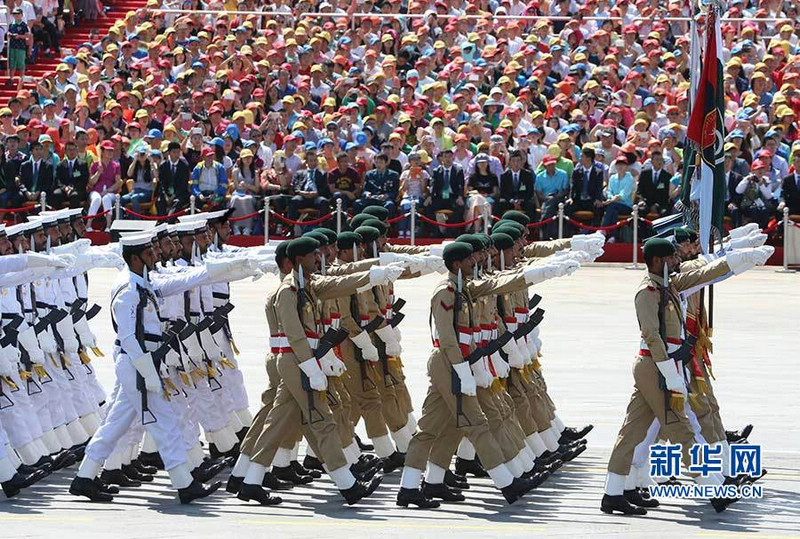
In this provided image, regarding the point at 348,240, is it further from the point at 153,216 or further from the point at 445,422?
the point at 153,216

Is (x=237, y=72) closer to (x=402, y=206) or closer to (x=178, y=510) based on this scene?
(x=402, y=206)

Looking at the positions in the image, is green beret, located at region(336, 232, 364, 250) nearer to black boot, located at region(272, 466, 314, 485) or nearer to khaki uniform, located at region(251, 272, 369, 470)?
khaki uniform, located at region(251, 272, 369, 470)

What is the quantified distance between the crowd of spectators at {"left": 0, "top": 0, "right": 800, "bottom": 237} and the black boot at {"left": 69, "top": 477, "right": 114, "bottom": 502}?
1349 cm

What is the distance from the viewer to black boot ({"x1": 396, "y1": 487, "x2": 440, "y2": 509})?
41.3ft

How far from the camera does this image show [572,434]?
14797 millimetres

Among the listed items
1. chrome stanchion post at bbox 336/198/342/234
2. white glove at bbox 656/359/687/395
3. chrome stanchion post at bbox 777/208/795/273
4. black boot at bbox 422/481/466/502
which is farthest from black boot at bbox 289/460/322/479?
chrome stanchion post at bbox 777/208/795/273

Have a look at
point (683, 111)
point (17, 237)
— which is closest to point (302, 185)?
point (683, 111)

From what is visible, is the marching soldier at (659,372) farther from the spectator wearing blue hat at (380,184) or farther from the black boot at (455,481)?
the spectator wearing blue hat at (380,184)

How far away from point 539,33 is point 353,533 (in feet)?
60.3

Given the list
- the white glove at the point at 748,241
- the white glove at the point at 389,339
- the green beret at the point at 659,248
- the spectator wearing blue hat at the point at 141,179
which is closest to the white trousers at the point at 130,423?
the white glove at the point at 389,339

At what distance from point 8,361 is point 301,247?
239cm

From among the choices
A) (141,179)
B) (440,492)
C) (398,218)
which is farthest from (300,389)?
(141,179)

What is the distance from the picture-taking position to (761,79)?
1046 inches

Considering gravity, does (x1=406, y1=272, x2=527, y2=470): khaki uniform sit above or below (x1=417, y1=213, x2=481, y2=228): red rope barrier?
above
